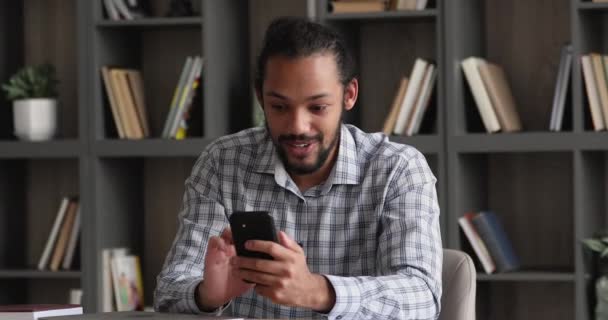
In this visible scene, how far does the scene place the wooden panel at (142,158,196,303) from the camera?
154 inches

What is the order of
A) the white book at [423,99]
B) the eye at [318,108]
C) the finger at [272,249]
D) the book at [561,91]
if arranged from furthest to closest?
the white book at [423,99] → the book at [561,91] → the eye at [318,108] → the finger at [272,249]

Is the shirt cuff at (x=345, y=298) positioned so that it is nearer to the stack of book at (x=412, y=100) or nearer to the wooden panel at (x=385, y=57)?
the stack of book at (x=412, y=100)

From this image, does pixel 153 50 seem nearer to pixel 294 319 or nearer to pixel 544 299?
pixel 544 299

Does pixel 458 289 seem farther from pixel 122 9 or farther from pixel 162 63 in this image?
pixel 162 63

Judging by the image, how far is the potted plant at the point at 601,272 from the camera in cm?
315

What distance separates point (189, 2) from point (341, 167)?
5.80 feet

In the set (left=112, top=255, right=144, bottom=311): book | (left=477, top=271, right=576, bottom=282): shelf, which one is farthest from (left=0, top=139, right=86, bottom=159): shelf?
(left=477, top=271, right=576, bottom=282): shelf

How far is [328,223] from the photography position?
204 centimetres

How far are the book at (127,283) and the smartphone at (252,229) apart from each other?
6.76ft

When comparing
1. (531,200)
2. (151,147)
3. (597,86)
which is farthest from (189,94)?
(597,86)

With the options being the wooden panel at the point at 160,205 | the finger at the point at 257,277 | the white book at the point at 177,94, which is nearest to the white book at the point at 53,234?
the wooden panel at the point at 160,205

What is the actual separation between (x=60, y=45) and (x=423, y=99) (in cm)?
148

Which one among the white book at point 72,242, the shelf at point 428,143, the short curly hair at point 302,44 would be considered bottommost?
the white book at point 72,242

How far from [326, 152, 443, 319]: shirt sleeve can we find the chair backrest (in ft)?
0.24
